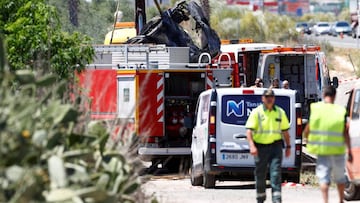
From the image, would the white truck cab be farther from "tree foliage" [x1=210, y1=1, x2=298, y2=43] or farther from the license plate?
"tree foliage" [x1=210, y1=1, x2=298, y2=43]

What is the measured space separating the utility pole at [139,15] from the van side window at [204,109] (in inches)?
300

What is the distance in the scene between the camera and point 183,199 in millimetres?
16312

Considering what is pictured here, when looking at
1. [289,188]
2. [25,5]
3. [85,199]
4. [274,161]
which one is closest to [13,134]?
[85,199]

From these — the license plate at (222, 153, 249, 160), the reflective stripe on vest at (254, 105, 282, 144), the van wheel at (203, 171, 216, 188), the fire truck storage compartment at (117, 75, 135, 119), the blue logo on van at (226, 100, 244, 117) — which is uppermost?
the fire truck storage compartment at (117, 75, 135, 119)

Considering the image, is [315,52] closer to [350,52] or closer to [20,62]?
[20,62]

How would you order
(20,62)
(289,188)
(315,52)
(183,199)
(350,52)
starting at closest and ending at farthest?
(20,62) < (183,199) < (289,188) < (315,52) < (350,52)

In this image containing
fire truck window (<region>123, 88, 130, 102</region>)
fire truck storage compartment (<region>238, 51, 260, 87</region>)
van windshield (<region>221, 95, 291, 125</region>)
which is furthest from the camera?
fire truck storage compartment (<region>238, 51, 260, 87</region>)

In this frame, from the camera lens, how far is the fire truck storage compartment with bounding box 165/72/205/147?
21.9 metres

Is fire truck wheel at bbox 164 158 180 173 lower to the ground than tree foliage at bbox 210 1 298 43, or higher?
lower

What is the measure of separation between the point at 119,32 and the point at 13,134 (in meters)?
22.1

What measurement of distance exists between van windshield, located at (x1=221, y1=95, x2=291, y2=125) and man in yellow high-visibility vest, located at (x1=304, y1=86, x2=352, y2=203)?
4.78 m

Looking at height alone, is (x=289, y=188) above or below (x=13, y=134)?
below

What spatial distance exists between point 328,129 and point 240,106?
498 cm

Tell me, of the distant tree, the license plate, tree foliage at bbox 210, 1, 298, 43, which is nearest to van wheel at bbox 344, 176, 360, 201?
the license plate
